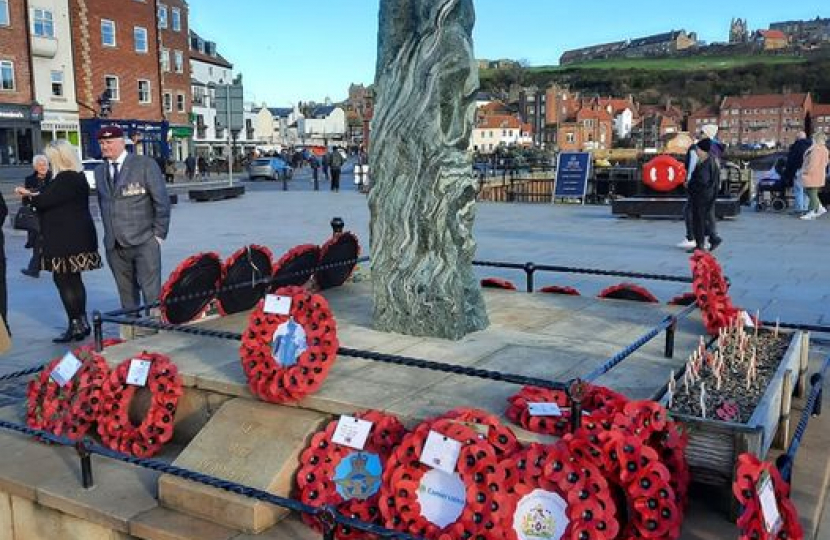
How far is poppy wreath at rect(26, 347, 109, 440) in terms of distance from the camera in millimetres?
4469

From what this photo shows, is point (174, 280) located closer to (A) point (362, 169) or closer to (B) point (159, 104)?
(A) point (362, 169)

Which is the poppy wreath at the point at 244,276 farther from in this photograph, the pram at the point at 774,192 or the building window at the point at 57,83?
the building window at the point at 57,83

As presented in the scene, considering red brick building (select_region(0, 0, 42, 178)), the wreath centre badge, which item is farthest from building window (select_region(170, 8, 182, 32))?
the wreath centre badge

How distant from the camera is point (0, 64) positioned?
36906 mm

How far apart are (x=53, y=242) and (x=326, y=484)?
14.7 feet

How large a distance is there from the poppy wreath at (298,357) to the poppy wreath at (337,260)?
305 cm

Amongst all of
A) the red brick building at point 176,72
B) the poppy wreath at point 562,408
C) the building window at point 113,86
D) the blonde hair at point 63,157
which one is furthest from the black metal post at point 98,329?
the red brick building at point 176,72

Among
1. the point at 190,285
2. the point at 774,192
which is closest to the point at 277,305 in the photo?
the point at 190,285

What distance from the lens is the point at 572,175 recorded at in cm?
2292

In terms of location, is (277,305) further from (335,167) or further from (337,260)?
(335,167)

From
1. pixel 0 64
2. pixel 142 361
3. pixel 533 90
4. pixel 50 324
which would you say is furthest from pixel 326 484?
pixel 533 90

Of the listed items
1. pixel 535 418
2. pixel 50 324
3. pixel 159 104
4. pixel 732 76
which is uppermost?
pixel 732 76

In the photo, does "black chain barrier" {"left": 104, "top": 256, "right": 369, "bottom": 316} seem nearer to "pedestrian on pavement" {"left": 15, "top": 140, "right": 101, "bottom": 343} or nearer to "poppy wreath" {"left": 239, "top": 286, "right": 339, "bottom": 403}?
"pedestrian on pavement" {"left": 15, "top": 140, "right": 101, "bottom": 343}

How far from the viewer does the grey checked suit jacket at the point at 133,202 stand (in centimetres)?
641
